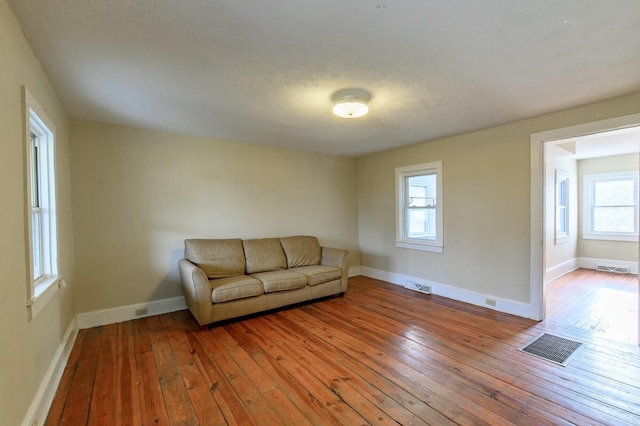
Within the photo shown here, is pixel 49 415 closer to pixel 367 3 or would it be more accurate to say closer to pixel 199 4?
pixel 199 4

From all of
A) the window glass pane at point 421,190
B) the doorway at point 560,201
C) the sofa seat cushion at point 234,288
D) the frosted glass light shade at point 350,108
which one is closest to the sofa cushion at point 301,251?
the sofa seat cushion at point 234,288

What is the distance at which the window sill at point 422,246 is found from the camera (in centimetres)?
429

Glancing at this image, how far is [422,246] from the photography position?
451cm

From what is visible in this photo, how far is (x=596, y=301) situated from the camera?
3920mm

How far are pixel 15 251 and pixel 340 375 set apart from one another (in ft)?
7.32

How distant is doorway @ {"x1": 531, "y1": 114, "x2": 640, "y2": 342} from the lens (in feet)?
10.1

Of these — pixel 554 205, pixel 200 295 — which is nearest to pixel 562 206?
pixel 554 205

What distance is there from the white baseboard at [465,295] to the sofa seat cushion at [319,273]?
1.26 meters

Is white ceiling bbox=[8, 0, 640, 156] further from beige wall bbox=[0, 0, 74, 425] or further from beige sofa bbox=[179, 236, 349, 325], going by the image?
beige sofa bbox=[179, 236, 349, 325]

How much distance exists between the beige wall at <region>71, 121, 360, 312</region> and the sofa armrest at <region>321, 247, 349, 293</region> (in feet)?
2.24

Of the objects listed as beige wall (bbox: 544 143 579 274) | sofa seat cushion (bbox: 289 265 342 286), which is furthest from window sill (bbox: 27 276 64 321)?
beige wall (bbox: 544 143 579 274)

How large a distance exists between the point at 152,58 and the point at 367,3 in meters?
1.49

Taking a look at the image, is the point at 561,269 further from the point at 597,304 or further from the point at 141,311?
the point at 141,311

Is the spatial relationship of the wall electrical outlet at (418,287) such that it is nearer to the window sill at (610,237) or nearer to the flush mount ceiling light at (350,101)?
the flush mount ceiling light at (350,101)
